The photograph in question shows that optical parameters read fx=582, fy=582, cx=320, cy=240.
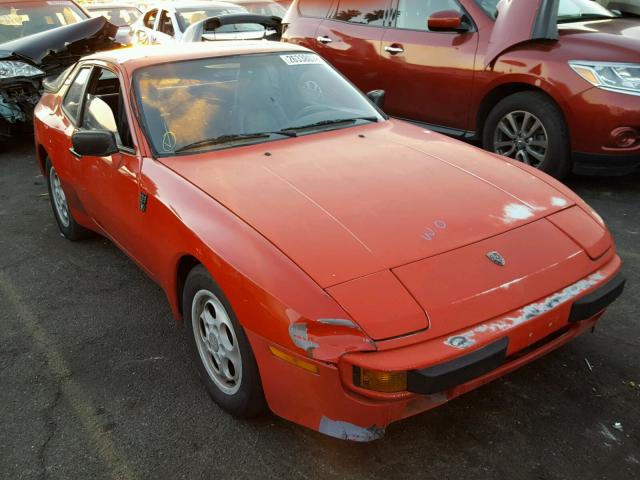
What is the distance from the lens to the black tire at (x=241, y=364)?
2.21 m

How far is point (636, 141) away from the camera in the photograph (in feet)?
14.4

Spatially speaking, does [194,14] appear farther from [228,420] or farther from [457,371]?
[457,371]

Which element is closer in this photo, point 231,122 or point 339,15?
point 231,122

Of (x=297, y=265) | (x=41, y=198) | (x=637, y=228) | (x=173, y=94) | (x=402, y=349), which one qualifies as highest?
(x=173, y=94)

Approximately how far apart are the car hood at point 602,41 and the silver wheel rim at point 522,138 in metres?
0.59

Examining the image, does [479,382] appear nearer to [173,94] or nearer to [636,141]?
[173,94]

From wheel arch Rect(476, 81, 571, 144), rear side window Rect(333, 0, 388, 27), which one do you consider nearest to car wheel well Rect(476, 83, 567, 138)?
wheel arch Rect(476, 81, 571, 144)

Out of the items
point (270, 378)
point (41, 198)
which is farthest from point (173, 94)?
point (41, 198)

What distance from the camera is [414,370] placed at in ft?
6.17

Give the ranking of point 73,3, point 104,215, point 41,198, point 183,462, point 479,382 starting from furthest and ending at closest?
point 73,3
point 41,198
point 104,215
point 183,462
point 479,382

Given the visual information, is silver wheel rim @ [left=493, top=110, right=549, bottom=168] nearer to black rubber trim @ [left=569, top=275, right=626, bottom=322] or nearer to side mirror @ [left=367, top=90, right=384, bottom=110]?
side mirror @ [left=367, top=90, right=384, bottom=110]

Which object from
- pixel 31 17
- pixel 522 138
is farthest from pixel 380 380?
pixel 31 17

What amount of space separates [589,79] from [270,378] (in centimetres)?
358

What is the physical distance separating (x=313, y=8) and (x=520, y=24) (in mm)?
2628
